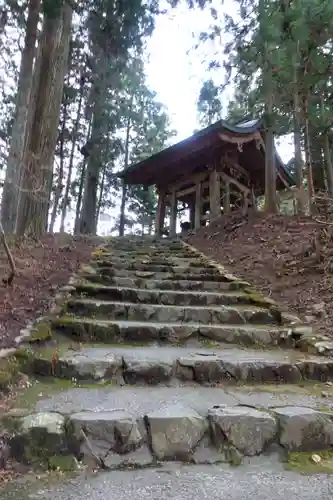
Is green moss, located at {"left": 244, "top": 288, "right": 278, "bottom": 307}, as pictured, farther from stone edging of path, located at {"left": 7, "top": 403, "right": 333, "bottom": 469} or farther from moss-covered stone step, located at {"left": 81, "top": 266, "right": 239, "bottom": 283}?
stone edging of path, located at {"left": 7, "top": 403, "right": 333, "bottom": 469}

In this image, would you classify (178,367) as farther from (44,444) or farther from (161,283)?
(161,283)

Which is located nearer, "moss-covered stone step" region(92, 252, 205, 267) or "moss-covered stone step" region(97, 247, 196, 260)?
"moss-covered stone step" region(92, 252, 205, 267)

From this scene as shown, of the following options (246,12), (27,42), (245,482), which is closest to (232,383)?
(245,482)

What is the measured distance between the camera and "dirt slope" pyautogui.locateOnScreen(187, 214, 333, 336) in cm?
391

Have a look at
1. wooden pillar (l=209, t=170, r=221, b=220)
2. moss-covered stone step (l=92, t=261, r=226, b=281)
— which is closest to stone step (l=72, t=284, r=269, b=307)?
moss-covered stone step (l=92, t=261, r=226, b=281)

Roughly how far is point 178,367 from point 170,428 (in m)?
0.71

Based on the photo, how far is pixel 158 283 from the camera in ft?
14.6

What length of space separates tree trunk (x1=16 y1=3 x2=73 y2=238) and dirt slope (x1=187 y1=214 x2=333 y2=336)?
2.98 meters

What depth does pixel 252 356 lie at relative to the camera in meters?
2.79

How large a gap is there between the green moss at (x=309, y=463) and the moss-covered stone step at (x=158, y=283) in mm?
2661

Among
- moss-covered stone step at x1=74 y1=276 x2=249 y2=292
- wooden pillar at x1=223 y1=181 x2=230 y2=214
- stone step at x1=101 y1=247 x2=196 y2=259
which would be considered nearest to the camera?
moss-covered stone step at x1=74 y1=276 x2=249 y2=292

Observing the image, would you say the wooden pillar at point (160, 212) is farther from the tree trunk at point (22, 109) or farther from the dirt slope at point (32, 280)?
Answer: the dirt slope at point (32, 280)

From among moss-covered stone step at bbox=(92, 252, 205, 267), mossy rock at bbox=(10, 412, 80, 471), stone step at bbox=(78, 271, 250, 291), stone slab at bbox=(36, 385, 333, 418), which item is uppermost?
moss-covered stone step at bbox=(92, 252, 205, 267)

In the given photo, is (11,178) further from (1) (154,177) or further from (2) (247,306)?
(1) (154,177)
